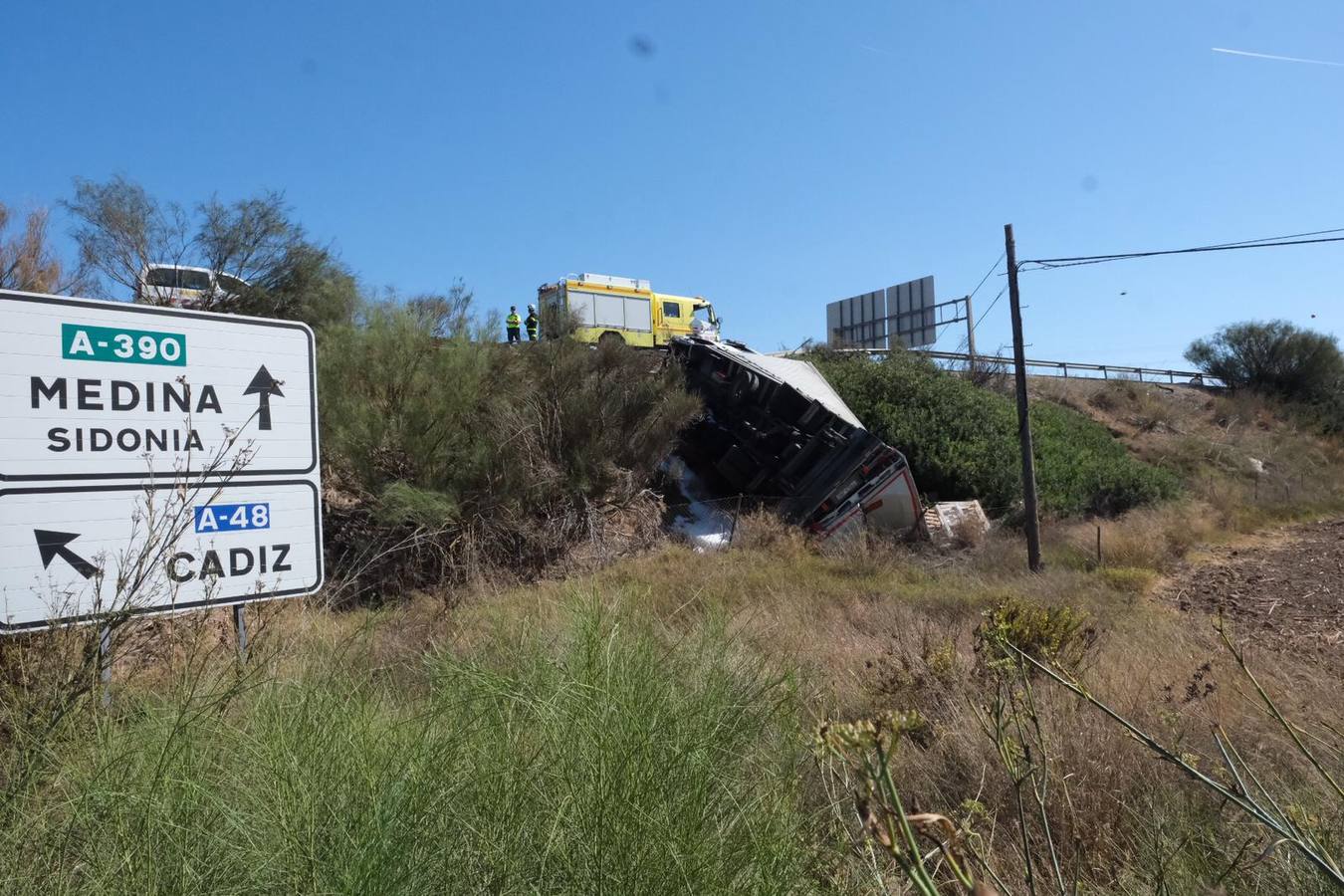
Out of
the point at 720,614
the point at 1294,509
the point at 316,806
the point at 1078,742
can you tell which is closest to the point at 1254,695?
the point at 1078,742

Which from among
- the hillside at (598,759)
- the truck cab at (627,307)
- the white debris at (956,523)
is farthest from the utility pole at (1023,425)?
the truck cab at (627,307)

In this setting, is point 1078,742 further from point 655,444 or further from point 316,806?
point 655,444

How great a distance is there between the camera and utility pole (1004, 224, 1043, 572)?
577 inches

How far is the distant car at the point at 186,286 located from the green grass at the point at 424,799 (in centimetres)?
1725

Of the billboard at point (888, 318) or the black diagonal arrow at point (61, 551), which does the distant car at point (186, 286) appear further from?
the billboard at point (888, 318)

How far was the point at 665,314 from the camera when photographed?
96.7ft

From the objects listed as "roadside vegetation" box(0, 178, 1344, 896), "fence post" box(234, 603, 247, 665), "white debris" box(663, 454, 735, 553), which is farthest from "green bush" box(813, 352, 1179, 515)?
"fence post" box(234, 603, 247, 665)

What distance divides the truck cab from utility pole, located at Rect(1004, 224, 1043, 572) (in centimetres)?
1134

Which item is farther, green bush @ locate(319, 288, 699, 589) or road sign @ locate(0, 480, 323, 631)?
green bush @ locate(319, 288, 699, 589)

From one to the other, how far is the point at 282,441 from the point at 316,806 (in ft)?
9.33

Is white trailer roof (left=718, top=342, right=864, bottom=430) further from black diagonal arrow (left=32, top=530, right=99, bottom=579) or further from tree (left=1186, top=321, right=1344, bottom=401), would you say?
tree (left=1186, top=321, right=1344, bottom=401)

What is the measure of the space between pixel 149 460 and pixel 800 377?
13643mm

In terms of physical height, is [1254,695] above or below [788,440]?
below

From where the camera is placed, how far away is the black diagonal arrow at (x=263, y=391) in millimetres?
4543
